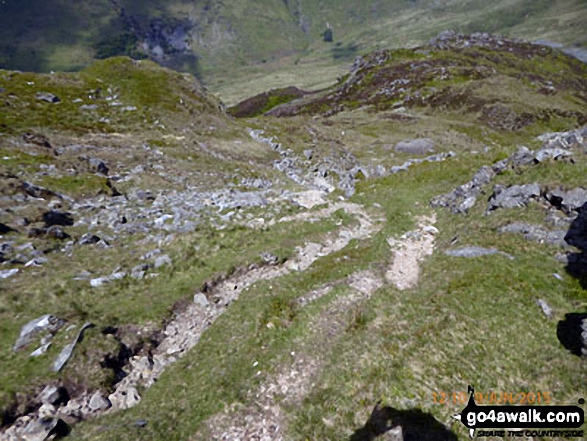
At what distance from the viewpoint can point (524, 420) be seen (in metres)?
10.1

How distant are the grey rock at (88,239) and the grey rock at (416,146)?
63756 millimetres

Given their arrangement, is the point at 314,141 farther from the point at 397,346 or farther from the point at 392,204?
the point at 397,346

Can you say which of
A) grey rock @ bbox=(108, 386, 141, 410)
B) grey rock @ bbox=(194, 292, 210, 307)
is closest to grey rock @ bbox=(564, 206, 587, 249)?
grey rock @ bbox=(194, 292, 210, 307)

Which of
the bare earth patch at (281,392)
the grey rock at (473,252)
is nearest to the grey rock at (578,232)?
the grey rock at (473,252)

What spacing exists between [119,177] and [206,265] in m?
25.4

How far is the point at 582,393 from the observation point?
Answer: 10367 mm

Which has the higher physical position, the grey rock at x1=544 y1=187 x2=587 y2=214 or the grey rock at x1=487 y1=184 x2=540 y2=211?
the grey rock at x1=544 y1=187 x2=587 y2=214

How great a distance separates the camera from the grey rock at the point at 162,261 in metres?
22.2

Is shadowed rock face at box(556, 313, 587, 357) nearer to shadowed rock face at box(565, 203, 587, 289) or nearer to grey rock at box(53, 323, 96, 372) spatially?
shadowed rock face at box(565, 203, 587, 289)

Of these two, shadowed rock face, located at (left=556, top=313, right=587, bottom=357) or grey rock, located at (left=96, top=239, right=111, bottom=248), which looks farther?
grey rock, located at (left=96, top=239, right=111, bottom=248)

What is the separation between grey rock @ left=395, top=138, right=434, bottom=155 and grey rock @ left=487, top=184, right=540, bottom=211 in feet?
155

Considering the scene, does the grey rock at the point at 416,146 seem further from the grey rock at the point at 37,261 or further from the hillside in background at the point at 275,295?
the grey rock at the point at 37,261
